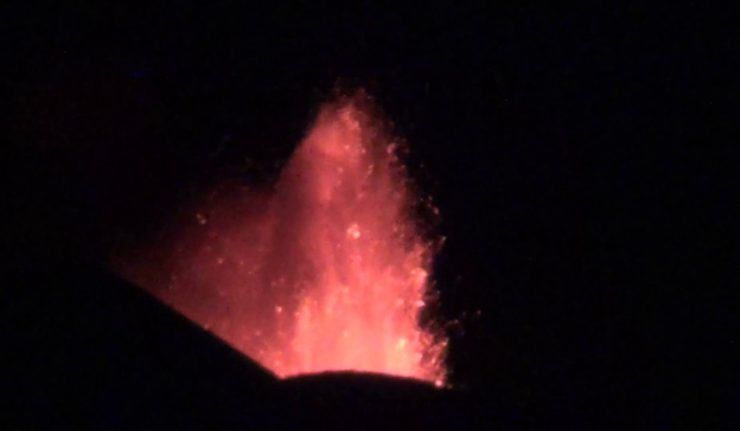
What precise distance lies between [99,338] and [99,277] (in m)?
0.25

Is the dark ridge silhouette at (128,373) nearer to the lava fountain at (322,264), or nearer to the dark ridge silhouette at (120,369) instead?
the dark ridge silhouette at (120,369)

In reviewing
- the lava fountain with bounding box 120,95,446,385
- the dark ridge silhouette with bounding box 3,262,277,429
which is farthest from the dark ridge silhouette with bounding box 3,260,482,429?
the lava fountain with bounding box 120,95,446,385

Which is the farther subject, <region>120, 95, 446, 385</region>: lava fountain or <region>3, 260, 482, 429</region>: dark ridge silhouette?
<region>120, 95, 446, 385</region>: lava fountain

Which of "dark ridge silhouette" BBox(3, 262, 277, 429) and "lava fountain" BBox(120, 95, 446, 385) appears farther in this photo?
"lava fountain" BBox(120, 95, 446, 385)

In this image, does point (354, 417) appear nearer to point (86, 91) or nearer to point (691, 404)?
point (691, 404)

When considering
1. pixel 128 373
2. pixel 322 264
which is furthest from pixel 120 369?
pixel 322 264

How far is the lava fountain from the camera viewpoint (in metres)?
2.58

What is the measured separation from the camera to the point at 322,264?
277 centimetres

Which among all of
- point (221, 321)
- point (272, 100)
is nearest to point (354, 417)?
point (221, 321)

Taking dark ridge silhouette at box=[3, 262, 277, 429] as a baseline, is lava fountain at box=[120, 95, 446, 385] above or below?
above

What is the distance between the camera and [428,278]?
2.83 metres

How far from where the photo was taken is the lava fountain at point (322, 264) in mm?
2582

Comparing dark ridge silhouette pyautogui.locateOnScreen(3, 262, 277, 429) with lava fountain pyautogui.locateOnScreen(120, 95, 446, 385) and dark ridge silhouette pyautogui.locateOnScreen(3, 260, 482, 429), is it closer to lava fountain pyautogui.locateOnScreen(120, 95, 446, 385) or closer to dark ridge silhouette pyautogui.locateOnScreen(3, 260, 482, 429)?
dark ridge silhouette pyautogui.locateOnScreen(3, 260, 482, 429)

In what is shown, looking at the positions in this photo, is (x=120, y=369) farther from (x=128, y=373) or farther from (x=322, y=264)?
(x=322, y=264)
